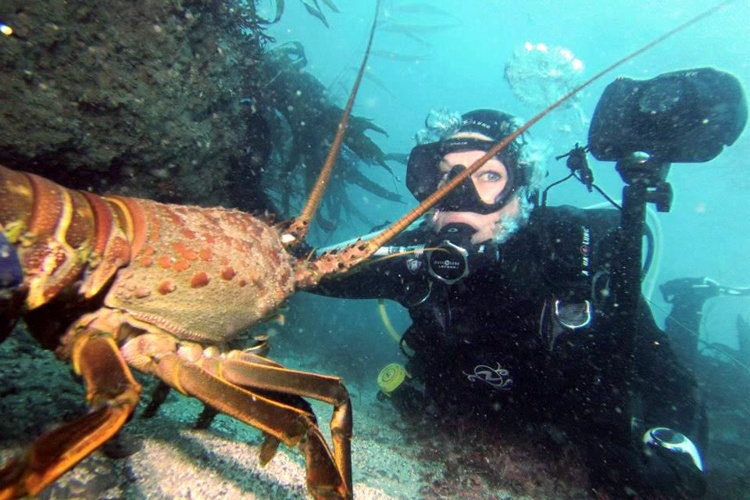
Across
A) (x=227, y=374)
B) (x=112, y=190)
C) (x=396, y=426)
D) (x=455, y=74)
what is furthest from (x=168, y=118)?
(x=455, y=74)

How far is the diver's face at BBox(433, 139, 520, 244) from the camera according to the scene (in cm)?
404

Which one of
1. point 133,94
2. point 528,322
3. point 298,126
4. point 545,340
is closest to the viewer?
point 133,94

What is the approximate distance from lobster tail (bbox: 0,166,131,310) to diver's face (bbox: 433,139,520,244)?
293 cm

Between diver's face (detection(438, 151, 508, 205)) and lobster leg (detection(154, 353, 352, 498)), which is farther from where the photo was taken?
diver's face (detection(438, 151, 508, 205))

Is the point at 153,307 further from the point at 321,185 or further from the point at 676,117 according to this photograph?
the point at 676,117

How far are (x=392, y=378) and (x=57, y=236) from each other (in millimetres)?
3978

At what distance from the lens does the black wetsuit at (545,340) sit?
345cm

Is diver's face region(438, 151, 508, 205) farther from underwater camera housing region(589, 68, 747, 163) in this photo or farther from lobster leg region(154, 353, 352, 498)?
lobster leg region(154, 353, 352, 498)

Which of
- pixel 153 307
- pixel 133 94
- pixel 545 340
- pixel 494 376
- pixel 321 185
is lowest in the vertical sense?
pixel 494 376

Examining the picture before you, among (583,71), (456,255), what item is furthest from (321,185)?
(583,71)

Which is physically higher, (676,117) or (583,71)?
(583,71)

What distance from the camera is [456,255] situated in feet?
11.3

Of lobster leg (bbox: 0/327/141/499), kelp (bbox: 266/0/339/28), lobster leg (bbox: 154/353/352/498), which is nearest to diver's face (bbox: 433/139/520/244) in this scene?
lobster leg (bbox: 154/353/352/498)

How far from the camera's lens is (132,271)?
5.82ft
